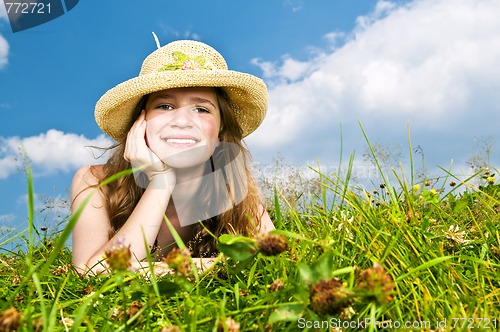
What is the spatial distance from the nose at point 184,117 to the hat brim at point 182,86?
16 centimetres

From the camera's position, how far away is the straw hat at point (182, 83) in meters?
3.59

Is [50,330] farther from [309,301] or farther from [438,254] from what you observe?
[438,254]

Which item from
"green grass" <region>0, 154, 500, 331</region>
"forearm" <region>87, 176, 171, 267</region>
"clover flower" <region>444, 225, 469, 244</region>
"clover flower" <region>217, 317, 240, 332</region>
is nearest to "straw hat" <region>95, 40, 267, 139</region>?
"forearm" <region>87, 176, 171, 267</region>

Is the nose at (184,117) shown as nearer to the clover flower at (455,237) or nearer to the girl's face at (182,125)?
the girl's face at (182,125)

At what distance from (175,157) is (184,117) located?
10.2 inches

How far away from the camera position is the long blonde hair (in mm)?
3938

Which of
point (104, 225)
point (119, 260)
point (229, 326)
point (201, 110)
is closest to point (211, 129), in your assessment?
point (201, 110)

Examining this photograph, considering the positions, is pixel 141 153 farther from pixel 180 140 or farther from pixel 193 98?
pixel 193 98

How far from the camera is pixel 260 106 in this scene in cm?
420

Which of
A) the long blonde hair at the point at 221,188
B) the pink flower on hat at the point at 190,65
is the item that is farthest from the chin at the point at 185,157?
the pink flower on hat at the point at 190,65

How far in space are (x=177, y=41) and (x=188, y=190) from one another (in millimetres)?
1088

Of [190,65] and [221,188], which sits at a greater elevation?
[190,65]

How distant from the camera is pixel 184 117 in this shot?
3590mm

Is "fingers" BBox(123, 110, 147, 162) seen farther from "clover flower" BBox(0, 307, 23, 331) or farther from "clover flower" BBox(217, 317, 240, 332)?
"clover flower" BBox(0, 307, 23, 331)
